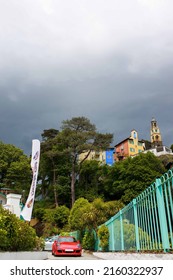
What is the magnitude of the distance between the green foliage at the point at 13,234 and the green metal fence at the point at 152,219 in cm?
341

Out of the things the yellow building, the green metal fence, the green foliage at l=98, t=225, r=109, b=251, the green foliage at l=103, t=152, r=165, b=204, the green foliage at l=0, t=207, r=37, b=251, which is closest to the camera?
the green metal fence

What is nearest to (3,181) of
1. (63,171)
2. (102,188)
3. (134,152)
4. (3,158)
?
(3,158)

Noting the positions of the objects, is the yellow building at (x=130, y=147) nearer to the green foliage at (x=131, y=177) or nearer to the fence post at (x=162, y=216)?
the green foliage at (x=131, y=177)

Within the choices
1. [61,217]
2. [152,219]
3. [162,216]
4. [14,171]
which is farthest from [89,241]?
[14,171]

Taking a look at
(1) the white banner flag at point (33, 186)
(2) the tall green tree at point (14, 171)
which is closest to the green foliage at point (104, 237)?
(1) the white banner flag at point (33, 186)

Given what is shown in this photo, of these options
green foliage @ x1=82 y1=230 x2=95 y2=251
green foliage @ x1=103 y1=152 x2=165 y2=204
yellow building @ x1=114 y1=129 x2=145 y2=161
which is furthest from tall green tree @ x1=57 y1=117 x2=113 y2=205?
yellow building @ x1=114 y1=129 x2=145 y2=161

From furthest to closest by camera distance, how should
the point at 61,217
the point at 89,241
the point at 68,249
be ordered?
the point at 61,217
the point at 89,241
the point at 68,249

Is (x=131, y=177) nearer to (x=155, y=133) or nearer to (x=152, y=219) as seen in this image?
(x=152, y=219)

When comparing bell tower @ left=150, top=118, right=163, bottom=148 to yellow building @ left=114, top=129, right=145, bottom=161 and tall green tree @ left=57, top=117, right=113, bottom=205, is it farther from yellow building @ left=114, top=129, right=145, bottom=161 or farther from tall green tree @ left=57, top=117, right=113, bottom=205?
tall green tree @ left=57, top=117, right=113, bottom=205

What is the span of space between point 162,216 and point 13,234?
5.29 meters

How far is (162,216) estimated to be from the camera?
6.22m

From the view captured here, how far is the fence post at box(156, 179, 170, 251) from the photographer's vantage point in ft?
19.9

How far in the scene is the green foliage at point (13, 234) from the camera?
359 inches

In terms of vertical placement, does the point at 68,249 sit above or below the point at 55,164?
below
